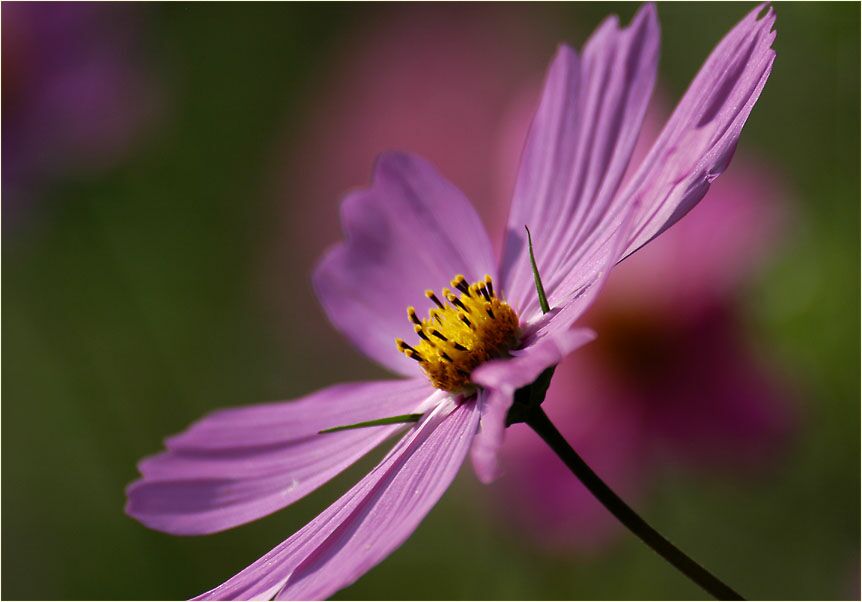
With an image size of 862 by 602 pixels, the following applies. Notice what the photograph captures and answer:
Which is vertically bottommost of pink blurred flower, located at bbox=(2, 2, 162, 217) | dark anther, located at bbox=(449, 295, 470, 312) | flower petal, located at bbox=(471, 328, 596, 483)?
flower petal, located at bbox=(471, 328, 596, 483)

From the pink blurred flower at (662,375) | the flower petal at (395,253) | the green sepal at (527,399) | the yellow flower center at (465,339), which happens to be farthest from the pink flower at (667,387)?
the green sepal at (527,399)

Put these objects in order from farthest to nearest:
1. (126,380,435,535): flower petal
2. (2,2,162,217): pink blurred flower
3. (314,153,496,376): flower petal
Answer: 1. (2,2,162,217): pink blurred flower
2. (314,153,496,376): flower petal
3. (126,380,435,535): flower petal

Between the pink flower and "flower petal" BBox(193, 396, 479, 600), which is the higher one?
"flower petal" BBox(193, 396, 479, 600)

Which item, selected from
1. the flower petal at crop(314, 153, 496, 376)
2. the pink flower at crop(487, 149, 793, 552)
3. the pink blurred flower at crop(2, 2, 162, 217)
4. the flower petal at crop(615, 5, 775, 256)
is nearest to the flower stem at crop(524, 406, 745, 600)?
the flower petal at crop(615, 5, 775, 256)

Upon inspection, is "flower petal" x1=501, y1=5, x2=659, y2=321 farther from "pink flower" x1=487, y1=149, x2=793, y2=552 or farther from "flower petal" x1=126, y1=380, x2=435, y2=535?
"pink flower" x1=487, y1=149, x2=793, y2=552

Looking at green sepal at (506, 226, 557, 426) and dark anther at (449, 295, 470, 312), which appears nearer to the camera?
green sepal at (506, 226, 557, 426)

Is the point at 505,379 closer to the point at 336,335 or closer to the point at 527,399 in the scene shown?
the point at 527,399

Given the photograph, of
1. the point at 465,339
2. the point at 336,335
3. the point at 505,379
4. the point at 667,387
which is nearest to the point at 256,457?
the point at 465,339

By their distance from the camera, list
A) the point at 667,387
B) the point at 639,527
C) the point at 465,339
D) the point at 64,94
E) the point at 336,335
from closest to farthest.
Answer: the point at 639,527 < the point at 465,339 < the point at 667,387 < the point at 64,94 < the point at 336,335
